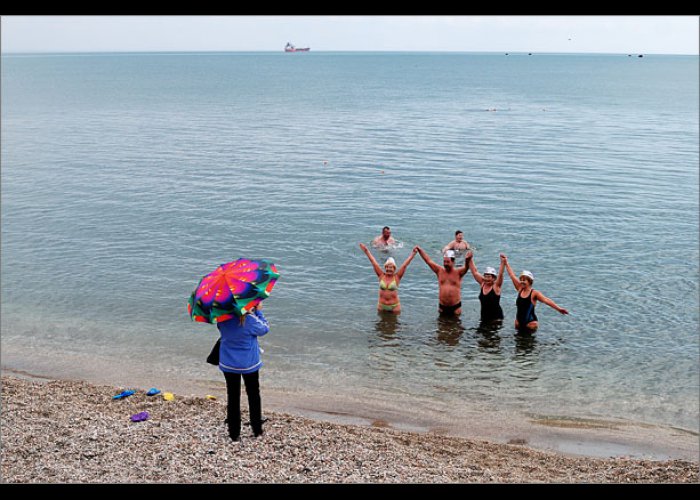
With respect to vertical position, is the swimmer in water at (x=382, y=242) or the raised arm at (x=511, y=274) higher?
the swimmer in water at (x=382, y=242)

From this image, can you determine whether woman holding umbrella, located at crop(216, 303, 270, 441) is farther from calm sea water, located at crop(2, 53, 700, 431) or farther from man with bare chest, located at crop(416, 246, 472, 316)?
man with bare chest, located at crop(416, 246, 472, 316)

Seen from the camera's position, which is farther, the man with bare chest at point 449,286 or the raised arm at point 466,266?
the man with bare chest at point 449,286

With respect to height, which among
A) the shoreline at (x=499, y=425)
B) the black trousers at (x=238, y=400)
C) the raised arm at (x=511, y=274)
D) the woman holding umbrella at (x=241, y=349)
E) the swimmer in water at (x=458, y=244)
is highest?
the swimmer in water at (x=458, y=244)

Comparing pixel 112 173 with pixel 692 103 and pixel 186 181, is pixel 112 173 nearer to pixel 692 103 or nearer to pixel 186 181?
pixel 186 181

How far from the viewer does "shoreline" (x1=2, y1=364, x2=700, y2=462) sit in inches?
374

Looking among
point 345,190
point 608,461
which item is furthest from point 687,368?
point 345,190

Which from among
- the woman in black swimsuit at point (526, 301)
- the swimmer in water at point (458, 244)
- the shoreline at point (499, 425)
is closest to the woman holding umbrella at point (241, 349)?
the shoreline at point (499, 425)

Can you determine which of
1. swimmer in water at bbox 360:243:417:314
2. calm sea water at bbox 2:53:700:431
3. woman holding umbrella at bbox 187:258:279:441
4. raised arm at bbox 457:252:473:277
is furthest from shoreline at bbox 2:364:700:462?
raised arm at bbox 457:252:473:277

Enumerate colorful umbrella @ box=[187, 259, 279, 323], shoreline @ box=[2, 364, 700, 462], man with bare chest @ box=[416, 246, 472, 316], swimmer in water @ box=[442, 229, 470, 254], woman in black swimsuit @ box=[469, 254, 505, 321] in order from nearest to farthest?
colorful umbrella @ box=[187, 259, 279, 323] < shoreline @ box=[2, 364, 700, 462] < woman in black swimsuit @ box=[469, 254, 505, 321] < man with bare chest @ box=[416, 246, 472, 316] < swimmer in water @ box=[442, 229, 470, 254]

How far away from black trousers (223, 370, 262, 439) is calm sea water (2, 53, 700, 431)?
3.37 meters

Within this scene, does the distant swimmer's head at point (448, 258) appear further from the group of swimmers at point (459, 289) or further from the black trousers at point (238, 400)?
the black trousers at point (238, 400)

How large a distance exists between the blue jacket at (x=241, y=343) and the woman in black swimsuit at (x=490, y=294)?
7232 mm

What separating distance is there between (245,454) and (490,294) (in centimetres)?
760

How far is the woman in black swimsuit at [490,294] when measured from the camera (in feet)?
45.1
